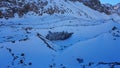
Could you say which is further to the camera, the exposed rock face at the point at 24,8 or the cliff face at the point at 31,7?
the cliff face at the point at 31,7

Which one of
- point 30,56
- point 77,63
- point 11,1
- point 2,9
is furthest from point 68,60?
point 11,1

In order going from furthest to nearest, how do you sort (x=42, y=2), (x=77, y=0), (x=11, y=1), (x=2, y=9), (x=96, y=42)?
1. (x=77, y=0)
2. (x=42, y=2)
3. (x=11, y=1)
4. (x=2, y=9)
5. (x=96, y=42)

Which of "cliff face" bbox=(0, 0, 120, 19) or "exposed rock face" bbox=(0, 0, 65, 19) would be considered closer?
"exposed rock face" bbox=(0, 0, 65, 19)

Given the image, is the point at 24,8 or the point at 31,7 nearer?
the point at 24,8

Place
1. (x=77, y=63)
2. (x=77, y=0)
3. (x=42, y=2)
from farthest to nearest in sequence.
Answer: (x=77, y=0) < (x=42, y=2) < (x=77, y=63)

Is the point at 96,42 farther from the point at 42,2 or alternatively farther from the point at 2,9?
the point at 42,2

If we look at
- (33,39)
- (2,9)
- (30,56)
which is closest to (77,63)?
(30,56)

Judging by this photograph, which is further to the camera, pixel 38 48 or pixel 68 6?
pixel 68 6

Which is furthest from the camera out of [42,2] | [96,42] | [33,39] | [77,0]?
[77,0]

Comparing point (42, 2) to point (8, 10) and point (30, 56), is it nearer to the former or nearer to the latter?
point (8, 10)
